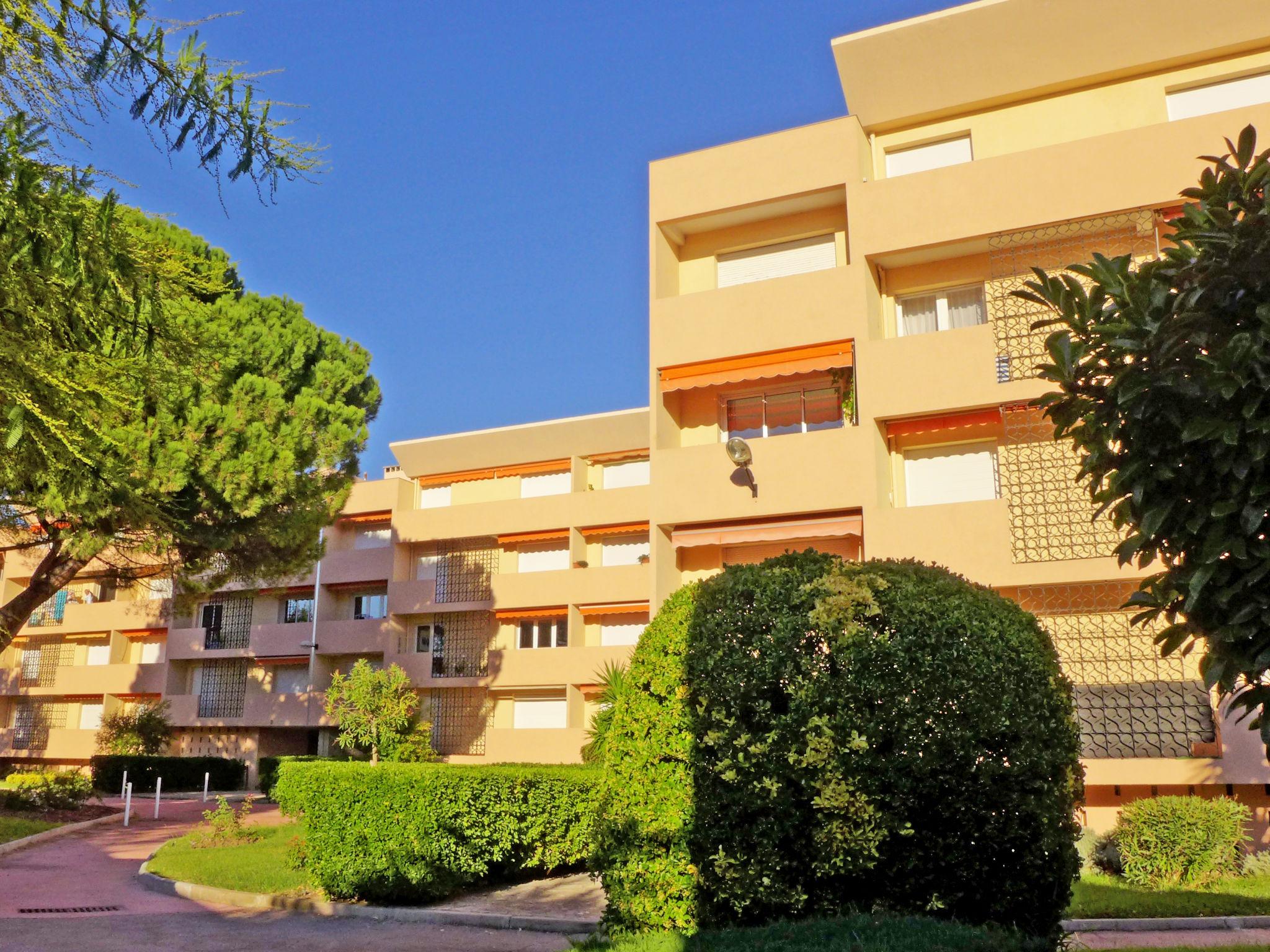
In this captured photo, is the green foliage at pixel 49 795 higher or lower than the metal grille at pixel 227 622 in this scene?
lower

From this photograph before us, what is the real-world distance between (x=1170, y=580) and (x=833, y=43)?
14791 mm

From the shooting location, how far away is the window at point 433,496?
126 ft

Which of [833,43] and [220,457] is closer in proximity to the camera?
[833,43]

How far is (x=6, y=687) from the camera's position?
150 feet

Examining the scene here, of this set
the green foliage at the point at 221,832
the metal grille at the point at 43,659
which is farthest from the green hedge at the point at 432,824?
the metal grille at the point at 43,659

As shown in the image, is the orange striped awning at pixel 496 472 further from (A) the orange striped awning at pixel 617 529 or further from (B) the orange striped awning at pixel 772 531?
(B) the orange striped awning at pixel 772 531

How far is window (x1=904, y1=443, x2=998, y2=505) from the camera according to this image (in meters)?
17.5

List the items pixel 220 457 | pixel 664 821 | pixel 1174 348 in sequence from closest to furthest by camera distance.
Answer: pixel 1174 348, pixel 664 821, pixel 220 457

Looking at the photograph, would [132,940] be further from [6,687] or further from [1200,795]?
[6,687]

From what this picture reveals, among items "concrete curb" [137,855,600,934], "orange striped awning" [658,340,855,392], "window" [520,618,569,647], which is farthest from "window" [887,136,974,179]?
"window" [520,618,569,647]

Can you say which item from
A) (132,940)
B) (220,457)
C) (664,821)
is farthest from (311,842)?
(220,457)

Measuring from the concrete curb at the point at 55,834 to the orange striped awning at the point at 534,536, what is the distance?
1418 centimetres

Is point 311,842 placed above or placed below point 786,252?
below

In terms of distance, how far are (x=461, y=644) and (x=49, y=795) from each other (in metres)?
13.6
